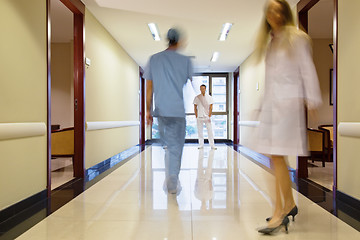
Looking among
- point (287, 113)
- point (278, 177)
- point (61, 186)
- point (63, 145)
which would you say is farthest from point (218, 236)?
point (63, 145)

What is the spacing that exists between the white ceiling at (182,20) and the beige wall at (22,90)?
1.93 meters

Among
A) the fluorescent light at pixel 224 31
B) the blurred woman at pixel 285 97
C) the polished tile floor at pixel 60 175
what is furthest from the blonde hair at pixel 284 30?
the fluorescent light at pixel 224 31

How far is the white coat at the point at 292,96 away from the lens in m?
2.17

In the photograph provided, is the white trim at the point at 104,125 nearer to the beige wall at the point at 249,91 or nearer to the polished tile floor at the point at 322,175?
the beige wall at the point at 249,91

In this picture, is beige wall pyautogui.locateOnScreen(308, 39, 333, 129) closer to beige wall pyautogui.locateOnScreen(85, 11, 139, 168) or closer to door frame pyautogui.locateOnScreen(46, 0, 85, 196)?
beige wall pyautogui.locateOnScreen(85, 11, 139, 168)

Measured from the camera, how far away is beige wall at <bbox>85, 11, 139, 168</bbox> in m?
5.44

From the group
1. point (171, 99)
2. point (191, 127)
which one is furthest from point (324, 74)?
point (191, 127)

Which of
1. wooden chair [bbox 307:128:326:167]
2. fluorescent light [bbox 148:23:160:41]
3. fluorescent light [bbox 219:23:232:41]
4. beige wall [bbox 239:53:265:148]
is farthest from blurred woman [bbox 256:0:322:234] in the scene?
beige wall [bbox 239:53:265:148]

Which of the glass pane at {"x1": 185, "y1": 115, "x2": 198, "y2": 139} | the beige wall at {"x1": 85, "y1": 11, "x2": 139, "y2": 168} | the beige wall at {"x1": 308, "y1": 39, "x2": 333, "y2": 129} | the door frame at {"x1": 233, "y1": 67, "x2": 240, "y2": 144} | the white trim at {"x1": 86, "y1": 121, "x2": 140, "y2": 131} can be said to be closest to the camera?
the white trim at {"x1": 86, "y1": 121, "x2": 140, "y2": 131}

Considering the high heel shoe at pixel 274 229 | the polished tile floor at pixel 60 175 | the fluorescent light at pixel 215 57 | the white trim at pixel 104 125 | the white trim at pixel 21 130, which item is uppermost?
the fluorescent light at pixel 215 57

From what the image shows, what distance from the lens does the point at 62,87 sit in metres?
8.16

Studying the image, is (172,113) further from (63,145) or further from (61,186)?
(63,145)

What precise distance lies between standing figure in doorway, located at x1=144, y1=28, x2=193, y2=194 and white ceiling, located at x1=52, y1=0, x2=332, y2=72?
1021mm

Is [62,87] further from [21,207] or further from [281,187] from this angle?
[281,187]
